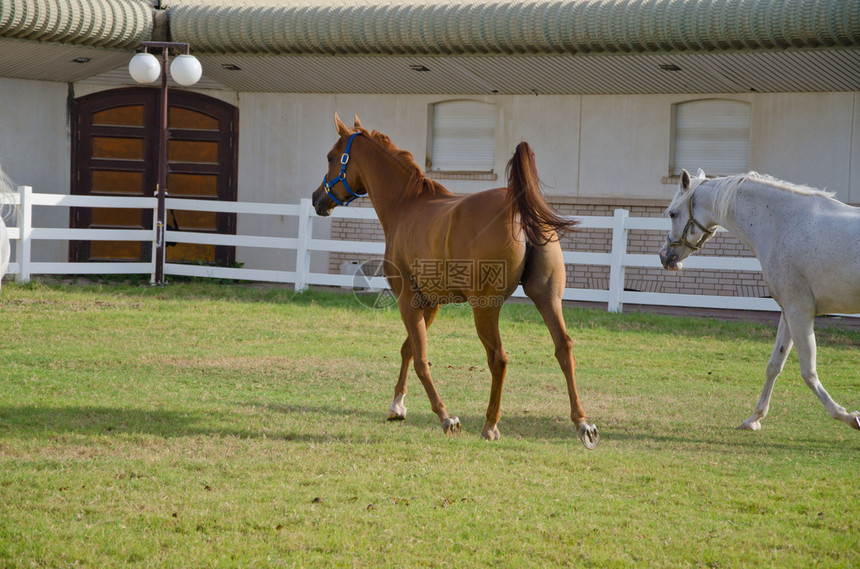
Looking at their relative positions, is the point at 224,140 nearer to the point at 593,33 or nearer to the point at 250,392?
the point at 593,33

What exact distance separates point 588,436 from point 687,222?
227 centimetres

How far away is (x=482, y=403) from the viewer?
26.0 ft

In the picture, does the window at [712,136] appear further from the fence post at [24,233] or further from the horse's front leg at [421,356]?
the fence post at [24,233]

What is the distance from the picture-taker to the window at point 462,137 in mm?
16969

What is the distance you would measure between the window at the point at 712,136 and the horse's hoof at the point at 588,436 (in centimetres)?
1009

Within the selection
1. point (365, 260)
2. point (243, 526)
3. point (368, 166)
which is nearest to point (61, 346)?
point (368, 166)

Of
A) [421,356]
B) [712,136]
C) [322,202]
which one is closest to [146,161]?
[712,136]

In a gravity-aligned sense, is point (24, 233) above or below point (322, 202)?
below

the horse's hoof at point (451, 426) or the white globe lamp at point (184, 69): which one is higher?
the white globe lamp at point (184, 69)

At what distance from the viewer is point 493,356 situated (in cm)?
647

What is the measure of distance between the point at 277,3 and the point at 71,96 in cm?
407

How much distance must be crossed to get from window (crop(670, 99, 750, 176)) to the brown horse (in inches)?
372

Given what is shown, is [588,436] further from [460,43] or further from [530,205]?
[460,43]
